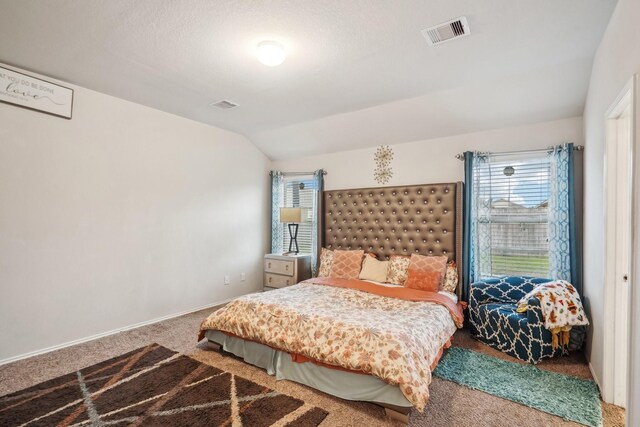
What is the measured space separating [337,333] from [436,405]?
0.80 metres

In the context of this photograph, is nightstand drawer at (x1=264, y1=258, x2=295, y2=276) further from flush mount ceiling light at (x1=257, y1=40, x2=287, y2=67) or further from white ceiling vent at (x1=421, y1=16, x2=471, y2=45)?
white ceiling vent at (x1=421, y1=16, x2=471, y2=45)

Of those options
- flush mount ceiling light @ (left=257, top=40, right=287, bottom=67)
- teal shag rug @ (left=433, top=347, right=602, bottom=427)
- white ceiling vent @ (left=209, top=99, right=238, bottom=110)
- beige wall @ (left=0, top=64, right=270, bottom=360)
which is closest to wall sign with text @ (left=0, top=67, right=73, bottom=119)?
beige wall @ (left=0, top=64, right=270, bottom=360)

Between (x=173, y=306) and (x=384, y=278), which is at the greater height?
(x=384, y=278)

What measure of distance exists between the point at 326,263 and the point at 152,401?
257cm

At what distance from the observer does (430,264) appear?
3.53m

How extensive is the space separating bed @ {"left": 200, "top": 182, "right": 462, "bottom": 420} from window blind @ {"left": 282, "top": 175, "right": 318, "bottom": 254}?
1.13 m

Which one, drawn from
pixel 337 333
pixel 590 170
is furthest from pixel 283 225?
pixel 590 170

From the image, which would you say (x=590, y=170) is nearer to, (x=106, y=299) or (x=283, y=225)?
(x=283, y=225)

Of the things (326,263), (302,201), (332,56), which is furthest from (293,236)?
(332,56)

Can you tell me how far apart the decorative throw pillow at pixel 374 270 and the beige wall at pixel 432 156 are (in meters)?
1.10

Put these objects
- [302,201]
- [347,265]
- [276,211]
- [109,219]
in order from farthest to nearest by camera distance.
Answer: [276,211] → [302,201] → [347,265] → [109,219]

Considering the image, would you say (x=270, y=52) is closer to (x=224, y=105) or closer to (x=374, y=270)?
(x=224, y=105)

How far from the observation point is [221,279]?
4.53 meters

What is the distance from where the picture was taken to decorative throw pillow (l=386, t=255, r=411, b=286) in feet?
12.2
